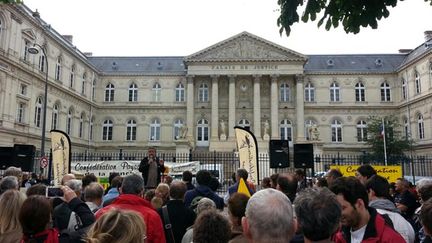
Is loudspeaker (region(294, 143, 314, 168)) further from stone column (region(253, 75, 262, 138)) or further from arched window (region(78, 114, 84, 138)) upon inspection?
arched window (region(78, 114, 84, 138))

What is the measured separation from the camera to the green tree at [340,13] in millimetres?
5812

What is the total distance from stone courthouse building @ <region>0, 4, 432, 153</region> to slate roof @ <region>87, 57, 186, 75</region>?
231 millimetres

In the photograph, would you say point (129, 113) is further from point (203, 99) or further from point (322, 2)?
point (322, 2)

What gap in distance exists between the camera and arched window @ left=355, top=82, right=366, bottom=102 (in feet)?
160

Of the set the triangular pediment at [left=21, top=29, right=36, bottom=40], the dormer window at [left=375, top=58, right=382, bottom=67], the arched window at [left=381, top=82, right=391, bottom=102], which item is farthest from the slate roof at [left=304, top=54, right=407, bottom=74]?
the triangular pediment at [left=21, top=29, right=36, bottom=40]

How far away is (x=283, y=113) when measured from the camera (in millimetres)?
48219

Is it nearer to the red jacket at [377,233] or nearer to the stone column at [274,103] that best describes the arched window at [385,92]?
the stone column at [274,103]

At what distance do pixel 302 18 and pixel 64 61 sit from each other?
1523 inches

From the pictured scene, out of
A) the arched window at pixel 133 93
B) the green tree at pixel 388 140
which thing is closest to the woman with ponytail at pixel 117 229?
the green tree at pixel 388 140

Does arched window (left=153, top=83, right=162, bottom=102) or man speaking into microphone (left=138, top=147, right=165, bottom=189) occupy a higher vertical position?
arched window (left=153, top=83, right=162, bottom=102)

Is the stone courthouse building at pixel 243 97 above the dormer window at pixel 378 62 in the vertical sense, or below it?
below

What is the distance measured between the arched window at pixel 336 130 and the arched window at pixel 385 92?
22.8ft

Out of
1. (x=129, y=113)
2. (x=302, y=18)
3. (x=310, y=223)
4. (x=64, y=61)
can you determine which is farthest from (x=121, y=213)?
(x=129, y=113)

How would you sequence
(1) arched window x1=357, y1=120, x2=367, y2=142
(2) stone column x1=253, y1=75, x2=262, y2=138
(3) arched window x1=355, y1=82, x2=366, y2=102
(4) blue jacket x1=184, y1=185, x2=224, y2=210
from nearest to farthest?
(4) blue jacket x1=184, y1=185, x2=224, y2=210, (2) stone column x1=253, y1=75, x2=262, y2=138, (1) arched window x1=357, y1=120, x2=367, y2=142, (3) arched window x1=355, y1=82, x2=366, y2=102
